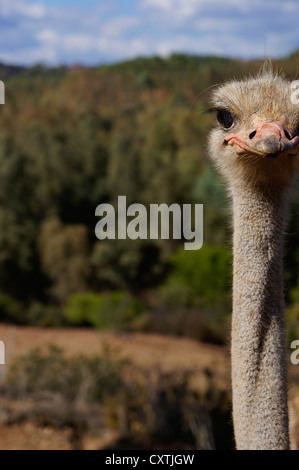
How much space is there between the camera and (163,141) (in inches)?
1241

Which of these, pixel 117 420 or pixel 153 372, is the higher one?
pixel 153 372

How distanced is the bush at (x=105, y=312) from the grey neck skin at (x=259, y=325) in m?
11.6

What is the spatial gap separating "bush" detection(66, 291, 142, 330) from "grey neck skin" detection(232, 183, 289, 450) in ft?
38.0

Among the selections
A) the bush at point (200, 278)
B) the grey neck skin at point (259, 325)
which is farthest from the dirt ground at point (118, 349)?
the grey neck skin at point (259, 325)

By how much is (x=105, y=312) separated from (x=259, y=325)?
12.3 meters

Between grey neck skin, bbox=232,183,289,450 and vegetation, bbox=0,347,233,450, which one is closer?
grey neck skin, bbox=232,183,289,450

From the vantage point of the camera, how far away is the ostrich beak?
73.4 inches

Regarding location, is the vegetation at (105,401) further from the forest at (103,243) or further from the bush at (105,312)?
the bush at (105,312)

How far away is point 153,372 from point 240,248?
5.79 metres

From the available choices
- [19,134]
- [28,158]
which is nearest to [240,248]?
[28,158]

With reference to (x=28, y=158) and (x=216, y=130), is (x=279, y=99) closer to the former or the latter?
(x=216, y=130)

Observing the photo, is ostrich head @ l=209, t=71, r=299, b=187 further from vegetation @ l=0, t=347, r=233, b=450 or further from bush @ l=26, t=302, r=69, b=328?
bush @ l=26, t=302, r=69, b=328

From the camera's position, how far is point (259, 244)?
2.04 metres

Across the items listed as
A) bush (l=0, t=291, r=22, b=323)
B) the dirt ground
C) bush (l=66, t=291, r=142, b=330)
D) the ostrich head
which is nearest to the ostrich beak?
the ostrich head
